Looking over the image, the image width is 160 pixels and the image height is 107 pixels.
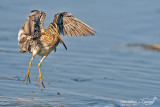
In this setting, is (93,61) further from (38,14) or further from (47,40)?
(38,14)

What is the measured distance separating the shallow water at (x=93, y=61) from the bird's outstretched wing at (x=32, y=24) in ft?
3.43

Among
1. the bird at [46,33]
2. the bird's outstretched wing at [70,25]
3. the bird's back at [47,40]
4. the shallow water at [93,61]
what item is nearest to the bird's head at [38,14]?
the bird at [46,33]

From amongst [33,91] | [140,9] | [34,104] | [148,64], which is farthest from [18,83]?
[140,9]

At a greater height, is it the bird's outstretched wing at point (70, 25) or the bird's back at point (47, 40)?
the bird's outstretched wing at point (70, 25)

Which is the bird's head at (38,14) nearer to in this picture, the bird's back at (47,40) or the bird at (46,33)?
the bird at (46,33)

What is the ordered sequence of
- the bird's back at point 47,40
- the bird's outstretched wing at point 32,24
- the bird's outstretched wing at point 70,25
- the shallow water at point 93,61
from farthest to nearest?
the bird's outstretched wing at point 70,25 → the bird's back at point 47,40 → the shallow water at point 93,61 → the bird's outstretched wing at point 32,24

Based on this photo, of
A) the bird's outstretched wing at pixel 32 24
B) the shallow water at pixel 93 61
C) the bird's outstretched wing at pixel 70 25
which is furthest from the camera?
the bird's outstretched wing at pixel 70 25

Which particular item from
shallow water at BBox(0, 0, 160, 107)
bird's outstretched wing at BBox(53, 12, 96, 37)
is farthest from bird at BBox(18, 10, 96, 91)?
shallow water at BBox(0, 0, 160, 107)

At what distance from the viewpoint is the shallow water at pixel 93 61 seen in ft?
25.1

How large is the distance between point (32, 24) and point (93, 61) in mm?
2910

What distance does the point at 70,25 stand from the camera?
823 cm

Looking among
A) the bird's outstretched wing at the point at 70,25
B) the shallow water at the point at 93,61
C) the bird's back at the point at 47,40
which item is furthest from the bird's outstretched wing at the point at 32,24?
the shallow water at the point at 93,61

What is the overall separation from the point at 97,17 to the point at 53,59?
437cm

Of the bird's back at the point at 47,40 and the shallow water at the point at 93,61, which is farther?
the bird's back at the point at 47,40
